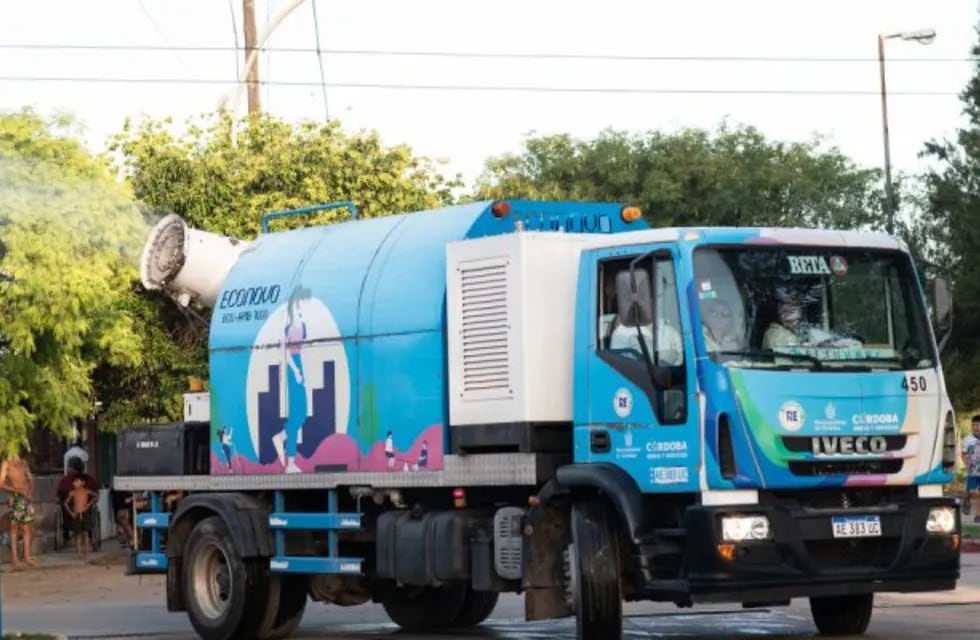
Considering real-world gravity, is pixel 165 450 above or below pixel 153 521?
above

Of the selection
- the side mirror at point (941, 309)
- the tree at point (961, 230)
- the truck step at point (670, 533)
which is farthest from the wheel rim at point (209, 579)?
the tree at point (961, 230)

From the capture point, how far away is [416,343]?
1479 cm

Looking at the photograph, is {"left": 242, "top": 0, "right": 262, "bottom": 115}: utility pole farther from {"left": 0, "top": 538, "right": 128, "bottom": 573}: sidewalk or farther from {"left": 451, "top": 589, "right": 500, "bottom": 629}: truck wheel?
{"left": 451, "top": 589, "right": 500, "bottom": 629}: truck wheel

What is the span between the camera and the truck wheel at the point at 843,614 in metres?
15.1

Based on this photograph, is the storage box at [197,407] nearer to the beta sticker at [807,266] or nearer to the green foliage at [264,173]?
the beta sticker at [807,266]

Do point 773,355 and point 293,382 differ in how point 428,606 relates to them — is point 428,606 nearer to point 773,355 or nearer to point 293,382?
point 293,382

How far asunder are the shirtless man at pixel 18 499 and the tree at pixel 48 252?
796mm

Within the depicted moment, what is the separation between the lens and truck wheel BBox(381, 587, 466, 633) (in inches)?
680

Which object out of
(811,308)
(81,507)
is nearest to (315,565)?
(811,308)

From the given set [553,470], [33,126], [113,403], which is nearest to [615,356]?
[553,470]

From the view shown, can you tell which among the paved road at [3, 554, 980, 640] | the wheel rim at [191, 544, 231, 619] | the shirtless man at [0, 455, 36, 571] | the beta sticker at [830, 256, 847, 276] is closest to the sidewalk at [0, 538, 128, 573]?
the shirtless man at [0, 455, 36, 571]

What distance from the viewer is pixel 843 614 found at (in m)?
15.2

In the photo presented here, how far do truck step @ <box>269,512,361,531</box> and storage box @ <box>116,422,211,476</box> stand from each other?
136cm

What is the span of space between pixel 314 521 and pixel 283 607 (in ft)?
3.53
